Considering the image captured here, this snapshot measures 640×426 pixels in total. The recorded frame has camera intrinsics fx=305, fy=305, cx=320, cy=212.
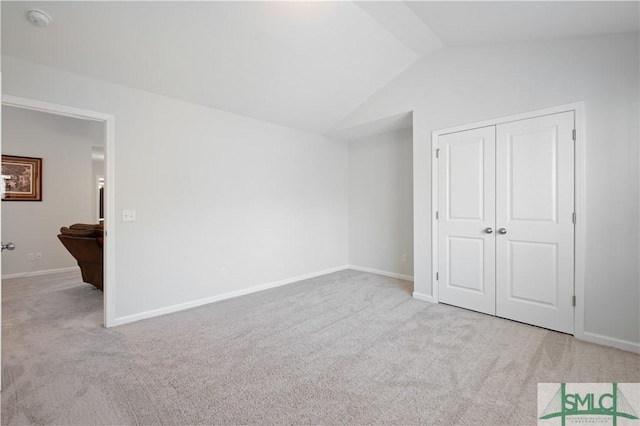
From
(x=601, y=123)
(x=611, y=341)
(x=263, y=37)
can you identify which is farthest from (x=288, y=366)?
(x=601, y=123)

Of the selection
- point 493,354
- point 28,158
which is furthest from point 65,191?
point 493,354

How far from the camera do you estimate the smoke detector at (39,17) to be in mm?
2217

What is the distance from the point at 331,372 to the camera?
2.20m

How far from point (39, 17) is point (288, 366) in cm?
317

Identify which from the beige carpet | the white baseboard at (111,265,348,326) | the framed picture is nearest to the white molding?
the beige carpet

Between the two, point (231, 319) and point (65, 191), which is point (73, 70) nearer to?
point (231, 319)

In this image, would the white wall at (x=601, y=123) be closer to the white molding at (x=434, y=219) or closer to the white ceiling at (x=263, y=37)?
the white ceiling at (x=263, y=37)

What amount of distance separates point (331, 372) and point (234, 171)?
274cm

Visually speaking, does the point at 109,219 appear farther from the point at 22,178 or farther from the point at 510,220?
the point at 510,220

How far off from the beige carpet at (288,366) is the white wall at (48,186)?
6.87 ft

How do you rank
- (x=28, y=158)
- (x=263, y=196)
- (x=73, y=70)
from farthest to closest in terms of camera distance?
(x=28, y=158) < (x=263, y=196) < (x=73, y=70)

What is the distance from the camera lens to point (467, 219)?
11.2 feet

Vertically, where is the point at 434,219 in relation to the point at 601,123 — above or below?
below

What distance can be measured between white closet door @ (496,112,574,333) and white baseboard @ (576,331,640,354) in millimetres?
121
